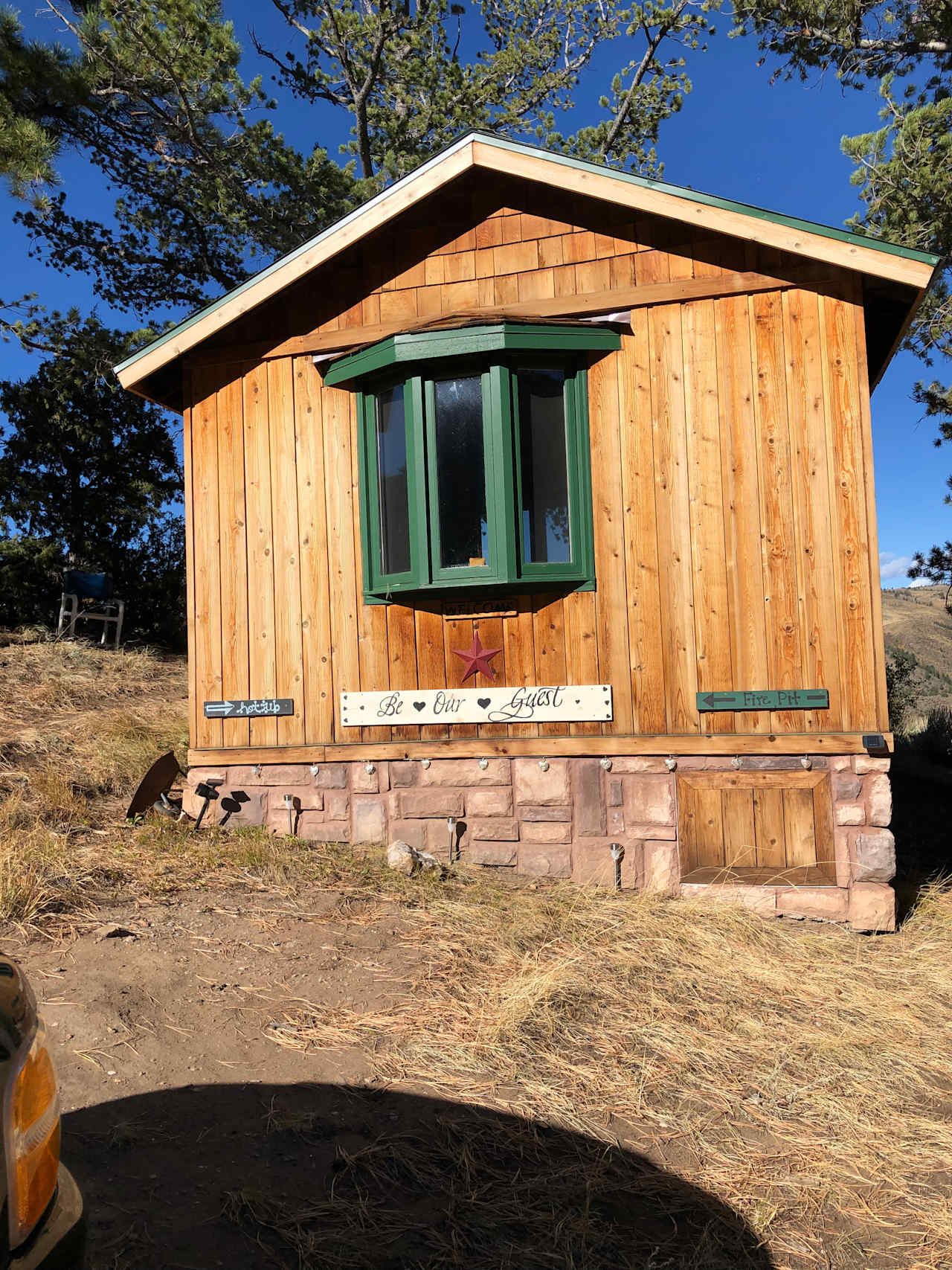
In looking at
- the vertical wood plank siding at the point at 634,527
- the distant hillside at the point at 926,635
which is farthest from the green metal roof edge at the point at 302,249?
the distant hillside at the point at 926,635

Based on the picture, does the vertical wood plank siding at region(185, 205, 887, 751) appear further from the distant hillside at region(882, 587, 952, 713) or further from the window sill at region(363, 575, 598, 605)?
the distant hillside at region(882, 587, 952, 713)

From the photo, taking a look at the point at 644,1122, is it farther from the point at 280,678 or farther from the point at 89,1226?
the point at 280,678

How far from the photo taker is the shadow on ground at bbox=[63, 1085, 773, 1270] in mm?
2242

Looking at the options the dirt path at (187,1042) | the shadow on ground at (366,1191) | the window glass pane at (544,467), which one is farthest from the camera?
the window glass pane at (544,467)

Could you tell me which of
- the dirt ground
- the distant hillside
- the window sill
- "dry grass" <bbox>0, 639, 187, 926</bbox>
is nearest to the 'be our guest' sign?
the window sill

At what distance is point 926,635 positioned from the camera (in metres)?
42.9

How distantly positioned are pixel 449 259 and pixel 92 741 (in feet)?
17.1

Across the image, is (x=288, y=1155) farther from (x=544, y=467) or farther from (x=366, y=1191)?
(x=544, y=467)

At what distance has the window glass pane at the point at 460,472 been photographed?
564cm

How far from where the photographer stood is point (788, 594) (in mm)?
5254

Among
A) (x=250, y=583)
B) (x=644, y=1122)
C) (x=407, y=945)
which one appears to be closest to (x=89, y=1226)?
(x=644, y=1122)

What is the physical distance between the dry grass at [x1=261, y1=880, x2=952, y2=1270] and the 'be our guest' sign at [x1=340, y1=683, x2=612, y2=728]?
1235 mm

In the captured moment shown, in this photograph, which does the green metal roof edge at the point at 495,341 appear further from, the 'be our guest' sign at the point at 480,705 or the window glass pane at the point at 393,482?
the 'be our guest' sign at the point at 480,705

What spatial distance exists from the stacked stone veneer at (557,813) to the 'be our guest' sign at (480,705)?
293mm
